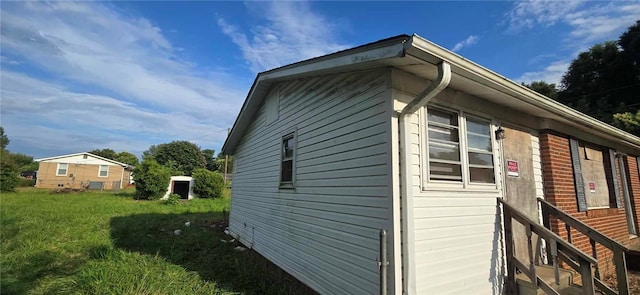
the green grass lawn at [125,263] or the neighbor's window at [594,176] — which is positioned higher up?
the neighbor's window at [594,176]

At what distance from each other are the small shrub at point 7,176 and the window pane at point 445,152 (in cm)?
3650

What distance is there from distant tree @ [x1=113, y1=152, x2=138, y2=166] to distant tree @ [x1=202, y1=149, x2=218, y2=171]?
14621 millimetres

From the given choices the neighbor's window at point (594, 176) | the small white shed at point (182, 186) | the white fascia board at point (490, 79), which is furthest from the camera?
the small white shed at point (182, 186)

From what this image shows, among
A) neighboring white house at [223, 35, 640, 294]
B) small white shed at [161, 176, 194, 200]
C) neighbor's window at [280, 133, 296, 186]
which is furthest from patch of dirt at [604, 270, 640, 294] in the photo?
small white shed at [161, 176, 194, 200]

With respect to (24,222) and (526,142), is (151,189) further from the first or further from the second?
(526,142)

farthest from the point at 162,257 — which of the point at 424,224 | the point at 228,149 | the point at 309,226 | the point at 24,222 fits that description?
the point at 24,222

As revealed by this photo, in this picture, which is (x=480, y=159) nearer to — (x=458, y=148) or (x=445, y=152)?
(x=458, y=148)

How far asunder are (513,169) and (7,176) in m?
37.5

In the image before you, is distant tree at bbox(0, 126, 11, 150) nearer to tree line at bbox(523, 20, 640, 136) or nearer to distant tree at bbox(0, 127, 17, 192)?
distant tree at bbox(0, 127, 17, 192)

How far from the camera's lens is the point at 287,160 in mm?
5828

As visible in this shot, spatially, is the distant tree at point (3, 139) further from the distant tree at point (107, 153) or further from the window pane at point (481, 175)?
the window pane at point (481, 175)

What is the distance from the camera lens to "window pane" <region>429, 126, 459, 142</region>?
12.2 feet

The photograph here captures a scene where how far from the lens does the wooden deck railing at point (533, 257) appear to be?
3207 millimetres

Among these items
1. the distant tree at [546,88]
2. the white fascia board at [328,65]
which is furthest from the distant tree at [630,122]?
the white fascia board at [328,65]
